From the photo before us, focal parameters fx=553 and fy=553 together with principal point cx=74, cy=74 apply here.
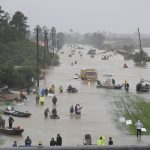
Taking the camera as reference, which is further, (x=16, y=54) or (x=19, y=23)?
(x=19, y=23)

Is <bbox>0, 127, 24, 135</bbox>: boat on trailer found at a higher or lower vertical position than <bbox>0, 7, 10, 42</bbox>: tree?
lower

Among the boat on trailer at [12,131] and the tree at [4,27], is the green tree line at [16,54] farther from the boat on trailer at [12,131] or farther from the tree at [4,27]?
the boat on trailer at [12,131]

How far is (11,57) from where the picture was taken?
3652 inches

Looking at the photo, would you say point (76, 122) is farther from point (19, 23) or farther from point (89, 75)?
point (19, 23)

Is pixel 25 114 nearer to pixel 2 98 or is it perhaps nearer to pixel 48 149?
pixel 2 98

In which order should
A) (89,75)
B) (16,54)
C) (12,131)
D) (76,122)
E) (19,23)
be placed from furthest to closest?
(19,23) < (16,54) < (89,75) < (76,122) < (12,131)

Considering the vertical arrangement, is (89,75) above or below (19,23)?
below

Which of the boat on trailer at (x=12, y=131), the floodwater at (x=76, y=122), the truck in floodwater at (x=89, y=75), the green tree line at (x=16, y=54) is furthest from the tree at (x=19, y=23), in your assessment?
the boat on trailer at (x=12, y=131)

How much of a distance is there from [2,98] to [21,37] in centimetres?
6531

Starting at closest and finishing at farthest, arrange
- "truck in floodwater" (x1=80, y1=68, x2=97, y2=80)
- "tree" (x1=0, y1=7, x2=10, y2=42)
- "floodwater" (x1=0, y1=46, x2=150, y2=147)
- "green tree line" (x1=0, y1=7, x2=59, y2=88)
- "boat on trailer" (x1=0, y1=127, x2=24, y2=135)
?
"floodwater" (x1=0, y1=46, x2=150, y2=147) < "boat on trailer" (x1=0, y1=127, x2=24, y2=135) < "green tree line" (x1=0, y1=7, x2=59, y2=88) < "truck in floodwater" (x1=80, y1=68, x2=97, y2=80) < "tree" (x1=0, y1=7, x2=10, y2=42)

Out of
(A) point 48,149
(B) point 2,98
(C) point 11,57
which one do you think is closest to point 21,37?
(C) point 11,57

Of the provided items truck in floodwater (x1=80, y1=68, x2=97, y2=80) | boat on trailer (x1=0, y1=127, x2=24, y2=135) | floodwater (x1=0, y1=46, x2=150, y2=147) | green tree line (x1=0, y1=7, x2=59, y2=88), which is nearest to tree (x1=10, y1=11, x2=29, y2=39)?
green tree line (x1=0, y1=7, x2=59, y2=88)

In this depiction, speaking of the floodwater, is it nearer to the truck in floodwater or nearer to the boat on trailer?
the boat on trailer

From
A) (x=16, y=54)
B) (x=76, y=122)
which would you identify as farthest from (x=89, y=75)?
(x=76, y=122)
